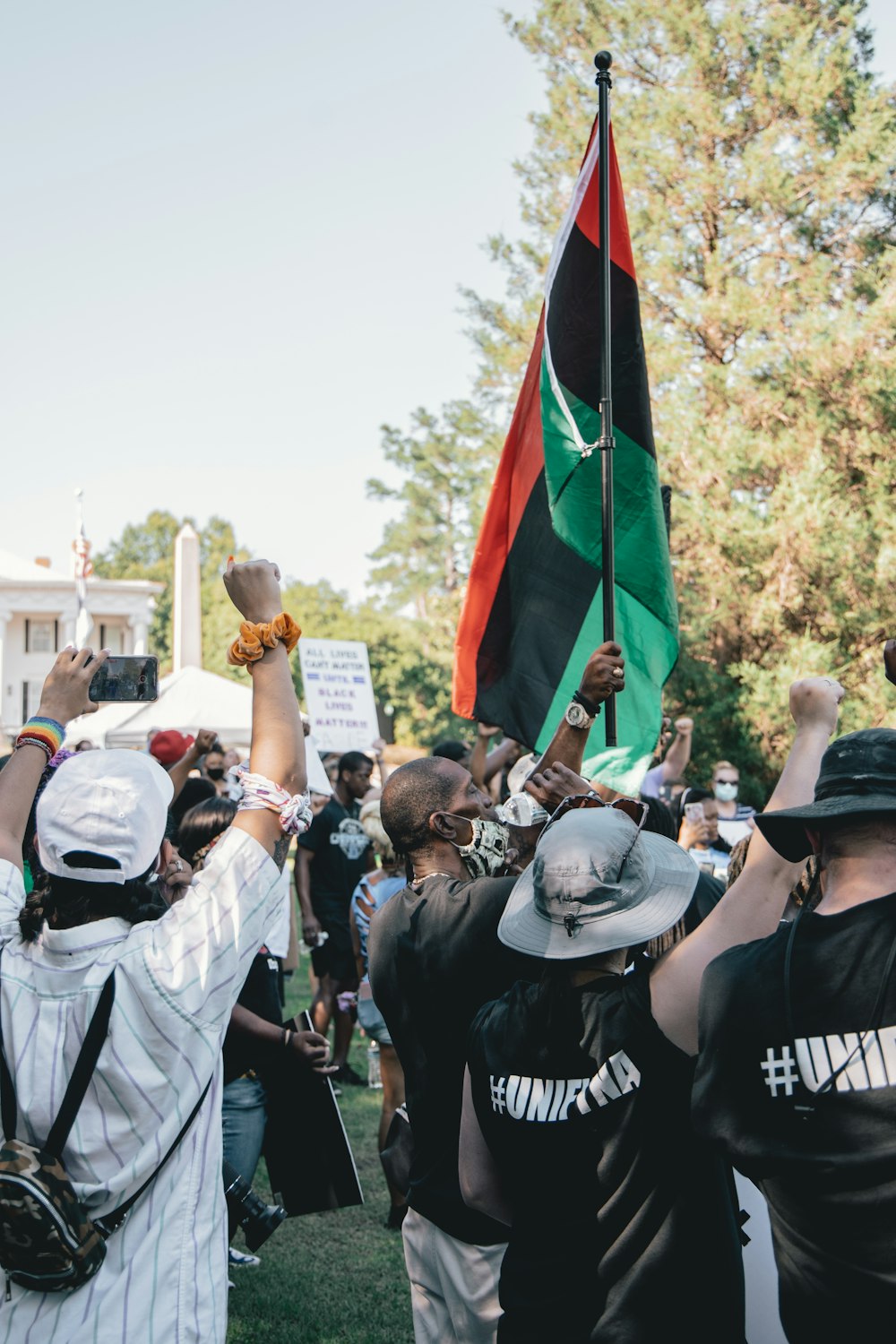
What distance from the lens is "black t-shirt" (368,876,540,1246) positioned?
123 inches

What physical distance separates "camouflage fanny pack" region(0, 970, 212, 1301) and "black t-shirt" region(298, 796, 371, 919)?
21.8 feet

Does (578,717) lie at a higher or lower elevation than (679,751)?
higher

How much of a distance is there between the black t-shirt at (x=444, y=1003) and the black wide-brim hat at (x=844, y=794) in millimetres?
964

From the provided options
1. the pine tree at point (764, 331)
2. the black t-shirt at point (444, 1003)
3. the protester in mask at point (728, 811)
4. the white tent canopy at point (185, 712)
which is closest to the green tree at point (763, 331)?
the pine tree at point (764, 331)

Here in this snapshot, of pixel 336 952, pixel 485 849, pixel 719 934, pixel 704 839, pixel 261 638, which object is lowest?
pixel 336 952

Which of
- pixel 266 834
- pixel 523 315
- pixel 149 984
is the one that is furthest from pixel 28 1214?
pixel 523 315

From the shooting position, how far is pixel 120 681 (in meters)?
3.06

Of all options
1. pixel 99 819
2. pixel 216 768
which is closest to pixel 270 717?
pixel 99 819

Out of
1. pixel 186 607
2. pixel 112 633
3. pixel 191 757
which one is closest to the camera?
pixel 191 757

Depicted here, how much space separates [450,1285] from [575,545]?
9.36 ft

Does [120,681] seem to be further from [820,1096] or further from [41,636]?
[41,636]

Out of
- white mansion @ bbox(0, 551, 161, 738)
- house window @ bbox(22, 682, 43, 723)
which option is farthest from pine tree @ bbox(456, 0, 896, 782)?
house window @ bbox(22, 682, 43, 723)

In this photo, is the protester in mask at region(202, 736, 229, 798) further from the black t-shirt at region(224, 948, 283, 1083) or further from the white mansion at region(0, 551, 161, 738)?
the white mansion at region(0, 551, 161, 738)

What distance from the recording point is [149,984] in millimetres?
Answer: 2174
